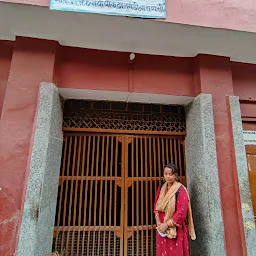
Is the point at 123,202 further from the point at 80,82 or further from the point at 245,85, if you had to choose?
the point at 245,85

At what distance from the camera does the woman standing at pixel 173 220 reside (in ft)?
8.90

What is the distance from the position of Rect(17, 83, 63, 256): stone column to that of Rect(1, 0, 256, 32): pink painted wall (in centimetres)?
198

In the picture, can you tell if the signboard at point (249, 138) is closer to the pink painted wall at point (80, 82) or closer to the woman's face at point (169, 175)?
the pink painted wall at point (80, 82)

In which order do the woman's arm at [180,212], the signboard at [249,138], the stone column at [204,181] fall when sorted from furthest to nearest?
the signboard at [249,138]
the stone column at [204,181]
the woman's arm at [180,212]

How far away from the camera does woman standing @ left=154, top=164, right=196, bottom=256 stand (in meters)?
2.71

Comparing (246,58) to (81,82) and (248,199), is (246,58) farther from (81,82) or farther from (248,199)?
(81,82)

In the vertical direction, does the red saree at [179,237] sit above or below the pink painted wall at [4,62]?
below

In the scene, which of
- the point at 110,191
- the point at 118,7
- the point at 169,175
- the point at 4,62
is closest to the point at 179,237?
the point at 169,175

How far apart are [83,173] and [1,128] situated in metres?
1.32

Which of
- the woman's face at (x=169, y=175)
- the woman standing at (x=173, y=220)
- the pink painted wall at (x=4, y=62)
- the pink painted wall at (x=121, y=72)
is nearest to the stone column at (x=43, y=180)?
the pink painted wall at (x=121, y=72)

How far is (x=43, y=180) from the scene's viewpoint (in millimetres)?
2729

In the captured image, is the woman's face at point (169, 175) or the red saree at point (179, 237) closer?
the red saree at point (179, 237)

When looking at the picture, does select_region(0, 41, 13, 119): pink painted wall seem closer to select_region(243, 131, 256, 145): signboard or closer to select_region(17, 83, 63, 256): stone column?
select_region(17, 83, 63, 256): stone column

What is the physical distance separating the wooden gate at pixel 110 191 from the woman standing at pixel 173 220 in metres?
0.54
